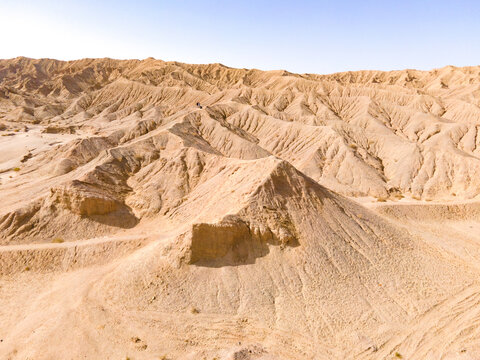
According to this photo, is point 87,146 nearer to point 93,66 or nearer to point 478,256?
point 478,256

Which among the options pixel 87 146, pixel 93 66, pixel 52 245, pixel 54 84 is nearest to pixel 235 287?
pixel 52 245

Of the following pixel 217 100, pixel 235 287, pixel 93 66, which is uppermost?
pixel 93 66

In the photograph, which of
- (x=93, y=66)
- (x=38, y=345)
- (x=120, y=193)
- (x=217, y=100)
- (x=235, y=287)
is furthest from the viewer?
(x=93, y=66)

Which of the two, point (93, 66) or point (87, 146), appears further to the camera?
point (93, 66)

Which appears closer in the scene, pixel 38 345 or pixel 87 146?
pixel 38 345

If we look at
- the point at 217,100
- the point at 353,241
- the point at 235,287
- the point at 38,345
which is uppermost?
the point at 217,100

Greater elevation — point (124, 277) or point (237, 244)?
point (237, 244)

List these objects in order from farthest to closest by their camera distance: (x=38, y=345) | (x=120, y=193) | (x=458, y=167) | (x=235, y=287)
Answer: (x=458, y=167), (x=120, y=193), (x=235, y=287), (x=38, y=345)

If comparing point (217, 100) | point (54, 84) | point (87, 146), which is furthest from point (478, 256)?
point (54, 84)

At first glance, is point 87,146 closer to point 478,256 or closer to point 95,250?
point 95,250
